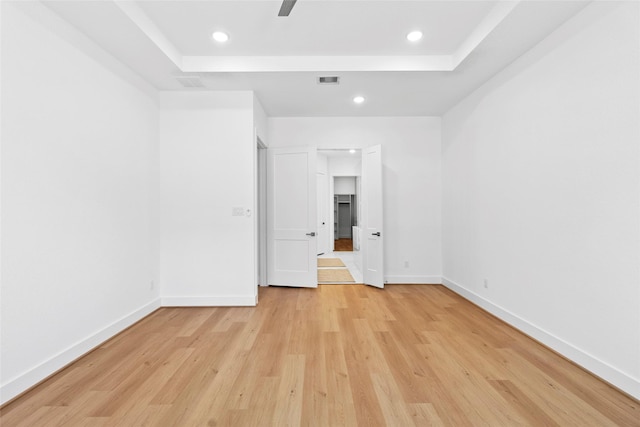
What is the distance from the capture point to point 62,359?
2.32 m

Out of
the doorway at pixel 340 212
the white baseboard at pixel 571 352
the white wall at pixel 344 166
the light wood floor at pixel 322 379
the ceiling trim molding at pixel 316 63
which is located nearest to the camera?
the light wood floor at pixel 322 379

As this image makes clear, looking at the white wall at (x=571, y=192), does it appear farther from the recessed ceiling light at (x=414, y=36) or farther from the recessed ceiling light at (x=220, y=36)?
the recessed ceiling light at (x=220, y=36)

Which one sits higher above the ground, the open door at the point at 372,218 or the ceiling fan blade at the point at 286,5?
the ceiling fan blade at the point at 286,5

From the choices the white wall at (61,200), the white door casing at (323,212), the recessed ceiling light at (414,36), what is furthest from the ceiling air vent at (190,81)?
the white door casing at (323,212)

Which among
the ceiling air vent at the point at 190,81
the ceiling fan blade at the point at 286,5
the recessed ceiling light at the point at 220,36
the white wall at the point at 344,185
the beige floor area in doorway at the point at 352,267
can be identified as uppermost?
the recessed ceiling light at the point at 220,36

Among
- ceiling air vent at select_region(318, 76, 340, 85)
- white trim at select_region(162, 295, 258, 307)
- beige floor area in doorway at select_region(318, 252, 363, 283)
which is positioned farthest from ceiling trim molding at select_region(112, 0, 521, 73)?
beige floor area in doorway at select_region(318, 252, 363, 283)

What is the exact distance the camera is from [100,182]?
2.77 m

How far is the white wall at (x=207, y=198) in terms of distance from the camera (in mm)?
3812

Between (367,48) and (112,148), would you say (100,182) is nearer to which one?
(112,148)

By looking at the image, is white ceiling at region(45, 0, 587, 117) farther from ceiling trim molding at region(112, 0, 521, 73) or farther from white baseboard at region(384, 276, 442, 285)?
white baseboard at region(384, 276, 442, 285)

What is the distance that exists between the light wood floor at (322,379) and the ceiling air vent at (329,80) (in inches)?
112

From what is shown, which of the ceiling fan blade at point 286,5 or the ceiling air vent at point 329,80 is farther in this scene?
the ceiling air vent at point 329,80

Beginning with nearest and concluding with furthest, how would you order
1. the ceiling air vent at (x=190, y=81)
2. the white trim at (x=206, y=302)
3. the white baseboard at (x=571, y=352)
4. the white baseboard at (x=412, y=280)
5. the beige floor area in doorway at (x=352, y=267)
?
the white baseboard at (x=571, y=352), the ceiling air vent at (x=190, y=81), the white trim at (x=206, y=302), the white baseboard at (x=412, y=280), the beige floor area in doorway at (x=352, y=267)

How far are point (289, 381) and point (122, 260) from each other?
7.27 feet
